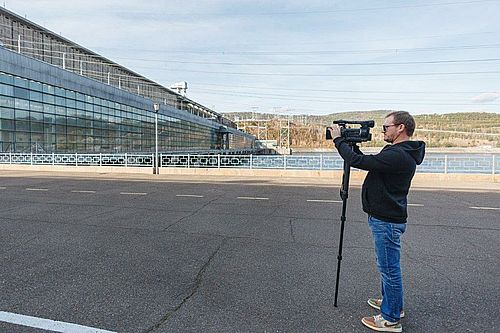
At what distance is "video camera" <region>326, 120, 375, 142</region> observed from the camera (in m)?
3.33

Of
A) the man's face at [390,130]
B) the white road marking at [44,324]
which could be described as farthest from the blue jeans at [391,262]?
the white road marking at [44,324]

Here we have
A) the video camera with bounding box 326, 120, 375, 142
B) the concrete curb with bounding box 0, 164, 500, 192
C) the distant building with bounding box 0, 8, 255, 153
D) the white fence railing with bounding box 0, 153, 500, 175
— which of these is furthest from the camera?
the distant building with bounding box 0, 8, 255, 153

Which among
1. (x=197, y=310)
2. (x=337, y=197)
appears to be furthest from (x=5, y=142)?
(x=197, y=310)

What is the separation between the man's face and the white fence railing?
1541 cm

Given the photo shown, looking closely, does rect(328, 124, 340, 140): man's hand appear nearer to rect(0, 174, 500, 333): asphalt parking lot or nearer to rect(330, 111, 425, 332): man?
rect(330, 111, 425, 332): man

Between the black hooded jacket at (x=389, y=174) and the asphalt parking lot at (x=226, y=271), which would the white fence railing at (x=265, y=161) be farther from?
the black hooded jacket at (x=389, y=174)

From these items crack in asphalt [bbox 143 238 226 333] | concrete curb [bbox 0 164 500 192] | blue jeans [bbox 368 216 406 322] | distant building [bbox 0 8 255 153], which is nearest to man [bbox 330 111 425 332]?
blue jeans [bbox 368 216 406 322]

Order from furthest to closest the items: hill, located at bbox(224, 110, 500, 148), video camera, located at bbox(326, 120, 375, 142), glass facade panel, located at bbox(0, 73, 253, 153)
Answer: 1. glass facade panel, located at bbox(0, 73, 253, 153)
2. hill, located at bbox(224, 110, 500, 148)
3. video camera, located at bbox(326, 120, 375, 142)

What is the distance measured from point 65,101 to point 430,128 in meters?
42.9

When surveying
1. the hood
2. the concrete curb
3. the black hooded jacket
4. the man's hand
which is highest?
the man's hand

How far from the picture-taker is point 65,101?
3409 cm

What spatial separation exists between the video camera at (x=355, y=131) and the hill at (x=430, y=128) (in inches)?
4.6

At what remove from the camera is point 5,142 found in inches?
1092

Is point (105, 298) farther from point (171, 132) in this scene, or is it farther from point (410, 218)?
point (171, 132)
